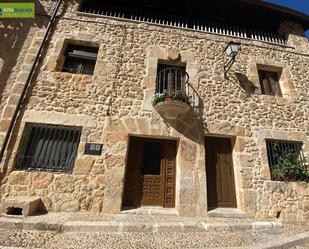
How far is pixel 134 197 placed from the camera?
4.58 meters

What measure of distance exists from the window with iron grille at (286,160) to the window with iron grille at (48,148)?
17.9 ft

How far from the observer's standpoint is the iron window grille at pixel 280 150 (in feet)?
16.6

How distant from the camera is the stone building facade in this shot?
424 centimetres

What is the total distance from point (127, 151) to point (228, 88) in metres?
3.74

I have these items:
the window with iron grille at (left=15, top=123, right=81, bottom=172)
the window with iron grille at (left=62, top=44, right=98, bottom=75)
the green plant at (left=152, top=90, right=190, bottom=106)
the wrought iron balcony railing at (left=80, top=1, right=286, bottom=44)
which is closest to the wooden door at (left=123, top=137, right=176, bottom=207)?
the green plant at (left=152, top=90, right=190, bottom=106)

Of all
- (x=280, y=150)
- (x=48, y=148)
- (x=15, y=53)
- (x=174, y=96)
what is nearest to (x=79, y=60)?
(x=15, y=53)

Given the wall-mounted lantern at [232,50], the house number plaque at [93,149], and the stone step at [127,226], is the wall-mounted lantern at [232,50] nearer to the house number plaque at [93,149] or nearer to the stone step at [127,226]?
the stone step at [127,226]

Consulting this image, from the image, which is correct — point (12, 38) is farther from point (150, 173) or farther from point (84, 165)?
point (150, 173)

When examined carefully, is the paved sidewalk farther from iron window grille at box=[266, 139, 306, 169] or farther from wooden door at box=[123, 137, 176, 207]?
iron window grille at box=[266, 139, 306, 169]

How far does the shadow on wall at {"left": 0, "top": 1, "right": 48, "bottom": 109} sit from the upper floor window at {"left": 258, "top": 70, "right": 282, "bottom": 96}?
7643 mm

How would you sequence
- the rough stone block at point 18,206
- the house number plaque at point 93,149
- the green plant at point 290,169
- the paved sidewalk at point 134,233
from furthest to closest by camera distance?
the green plant at point 290,169 → the house number plaque at point 93,149 → the rough stone block at point 18,206 → the paved sidewalk at point 134,233

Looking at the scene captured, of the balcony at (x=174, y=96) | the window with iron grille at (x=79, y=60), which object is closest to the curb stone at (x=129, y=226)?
the balcony at (x=174, y=96)

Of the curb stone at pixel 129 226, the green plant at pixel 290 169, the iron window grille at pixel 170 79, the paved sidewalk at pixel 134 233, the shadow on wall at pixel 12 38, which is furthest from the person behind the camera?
the iron window grille at pixel 170 79

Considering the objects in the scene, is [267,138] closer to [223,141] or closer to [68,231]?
[223,141]
